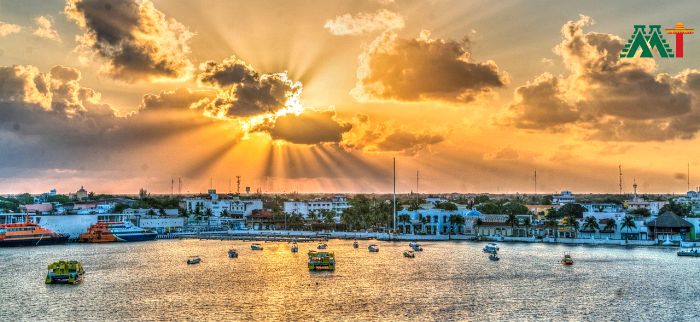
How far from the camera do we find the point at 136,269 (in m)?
79.8

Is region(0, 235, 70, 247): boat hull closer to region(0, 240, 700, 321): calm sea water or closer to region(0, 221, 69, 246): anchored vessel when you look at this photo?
region(0, 221, 69, 246): anchored vessel

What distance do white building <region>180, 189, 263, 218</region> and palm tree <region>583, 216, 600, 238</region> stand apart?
90253mm

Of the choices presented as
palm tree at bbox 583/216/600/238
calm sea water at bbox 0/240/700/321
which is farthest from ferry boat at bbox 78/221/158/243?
palm tree at bbox 583/216/600/238

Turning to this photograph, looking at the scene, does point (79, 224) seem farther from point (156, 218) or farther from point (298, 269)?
point (298, 269)

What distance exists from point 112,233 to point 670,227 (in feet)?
334

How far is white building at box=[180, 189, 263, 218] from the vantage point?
610 ft

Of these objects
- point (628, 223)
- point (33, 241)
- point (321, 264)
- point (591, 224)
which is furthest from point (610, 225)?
point (33, 241)

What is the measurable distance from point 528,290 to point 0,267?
62134mm

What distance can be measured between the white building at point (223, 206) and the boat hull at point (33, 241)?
57558 millimetres

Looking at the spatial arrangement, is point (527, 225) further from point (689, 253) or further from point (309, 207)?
point (309, 207)

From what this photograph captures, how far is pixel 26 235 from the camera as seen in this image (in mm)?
123000

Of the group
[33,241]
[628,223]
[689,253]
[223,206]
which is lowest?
[689,253]

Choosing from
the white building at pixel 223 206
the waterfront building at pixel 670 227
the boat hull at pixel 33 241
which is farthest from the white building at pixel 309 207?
the waterfront building at pixel 670 227

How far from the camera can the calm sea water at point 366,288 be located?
164ft
